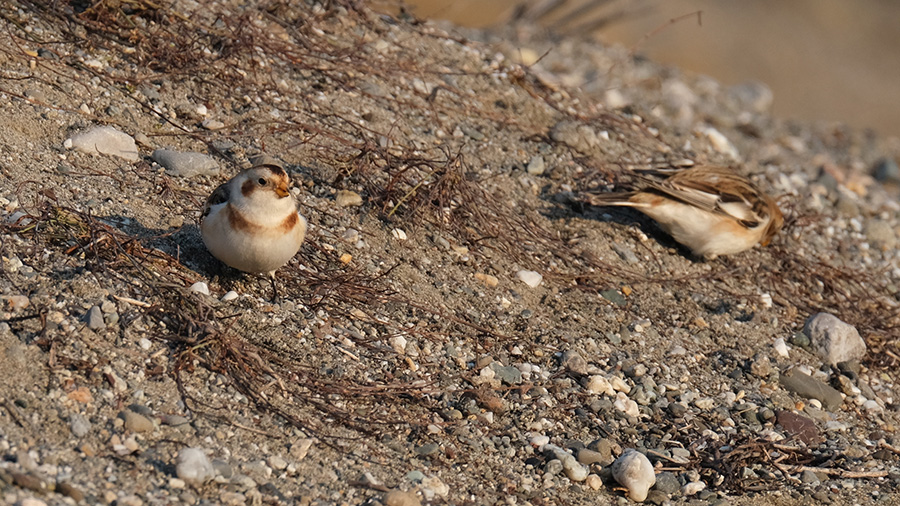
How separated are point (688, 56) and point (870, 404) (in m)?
12.4

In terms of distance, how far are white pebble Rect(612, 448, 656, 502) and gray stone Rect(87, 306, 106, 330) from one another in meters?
2.22

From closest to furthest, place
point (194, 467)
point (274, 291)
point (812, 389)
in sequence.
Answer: point (194, 467) < point (274, 291) < point (812, 389)

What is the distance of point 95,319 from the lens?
3676 mm

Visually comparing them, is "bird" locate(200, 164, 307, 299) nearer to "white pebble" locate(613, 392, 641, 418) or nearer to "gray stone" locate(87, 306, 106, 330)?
"gray stone" locate(87, 306, 106, 330)

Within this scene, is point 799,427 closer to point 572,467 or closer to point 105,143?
point 572,467

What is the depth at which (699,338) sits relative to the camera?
532 centimetres

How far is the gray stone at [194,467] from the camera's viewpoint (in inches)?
125

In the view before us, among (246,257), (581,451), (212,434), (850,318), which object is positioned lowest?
(850,318)

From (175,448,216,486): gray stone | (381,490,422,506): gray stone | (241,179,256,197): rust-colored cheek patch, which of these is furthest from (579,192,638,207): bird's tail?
(175,448,216,486): gray stone

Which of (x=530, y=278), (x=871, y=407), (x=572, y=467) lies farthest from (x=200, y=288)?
(x=871, y=407)

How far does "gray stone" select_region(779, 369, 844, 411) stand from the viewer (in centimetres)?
507

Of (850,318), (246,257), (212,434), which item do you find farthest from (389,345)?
(850,318)

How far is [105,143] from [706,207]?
360 centimetres

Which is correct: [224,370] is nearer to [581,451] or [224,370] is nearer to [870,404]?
[581,451]
